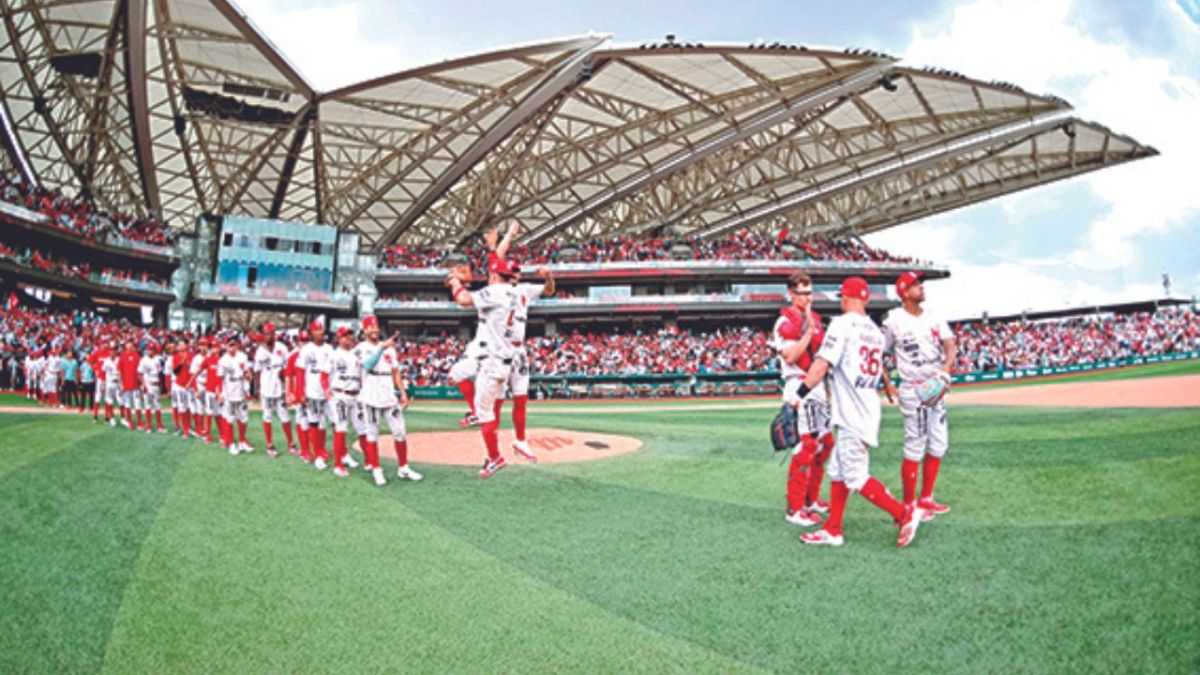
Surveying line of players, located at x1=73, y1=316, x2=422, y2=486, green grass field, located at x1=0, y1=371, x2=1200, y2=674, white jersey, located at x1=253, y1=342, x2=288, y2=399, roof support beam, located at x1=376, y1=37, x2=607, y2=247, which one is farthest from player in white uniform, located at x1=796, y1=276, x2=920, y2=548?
roof support beam, located at x1=376, y1=37, x2=607, y2=247

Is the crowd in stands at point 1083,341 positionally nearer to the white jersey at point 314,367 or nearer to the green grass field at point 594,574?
the green grass field at point 594,574

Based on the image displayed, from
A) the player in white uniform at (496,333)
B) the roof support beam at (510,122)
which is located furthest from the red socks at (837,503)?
the roof support beam at (510,122)

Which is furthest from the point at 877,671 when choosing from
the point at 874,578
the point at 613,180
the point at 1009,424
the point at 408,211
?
the point at 408,211

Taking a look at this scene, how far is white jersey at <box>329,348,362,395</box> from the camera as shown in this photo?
343 inches

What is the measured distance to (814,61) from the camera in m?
30.3

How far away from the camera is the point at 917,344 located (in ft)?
19.2

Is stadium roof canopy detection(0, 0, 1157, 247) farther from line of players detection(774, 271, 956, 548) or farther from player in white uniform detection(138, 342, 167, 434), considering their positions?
line of players detection(774, 271, 956, 548)

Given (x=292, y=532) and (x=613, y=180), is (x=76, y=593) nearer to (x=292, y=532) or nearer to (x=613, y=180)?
(x=292, y=532)

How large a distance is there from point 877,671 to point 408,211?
154ft

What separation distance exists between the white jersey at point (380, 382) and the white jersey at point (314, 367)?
4.39ft

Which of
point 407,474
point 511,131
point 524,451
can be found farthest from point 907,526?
point 511,131

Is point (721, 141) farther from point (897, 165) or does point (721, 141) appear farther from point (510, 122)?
point (897, 165)

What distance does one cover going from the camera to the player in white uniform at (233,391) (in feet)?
36.3

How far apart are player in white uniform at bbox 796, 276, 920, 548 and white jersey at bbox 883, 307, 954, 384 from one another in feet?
2.15
